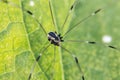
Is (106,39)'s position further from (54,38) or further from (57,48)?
(54,38)

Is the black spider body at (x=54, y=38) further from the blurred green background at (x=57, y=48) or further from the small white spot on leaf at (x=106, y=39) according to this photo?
the small white spot on leaf at (x=106, y=39)

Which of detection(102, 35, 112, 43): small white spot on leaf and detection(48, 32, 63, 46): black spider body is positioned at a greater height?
detection(48, 32, 63, 46): black spider body

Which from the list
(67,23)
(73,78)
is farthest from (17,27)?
(73,78)

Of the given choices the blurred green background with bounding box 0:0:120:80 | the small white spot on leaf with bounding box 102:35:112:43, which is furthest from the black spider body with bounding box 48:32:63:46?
Answer: the small white spot on leaf with bounding box 102:35:112:43

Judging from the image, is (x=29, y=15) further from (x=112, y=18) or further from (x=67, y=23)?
(x=112, y=18)

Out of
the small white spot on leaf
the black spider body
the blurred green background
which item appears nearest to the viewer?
the blurred green background

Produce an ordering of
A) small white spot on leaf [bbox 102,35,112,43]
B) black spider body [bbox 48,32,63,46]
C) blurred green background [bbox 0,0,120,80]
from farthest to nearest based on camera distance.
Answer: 1. black spider body [bbox 48,32,63,46]
2. small white spot on leaf [bbox 102,35,112,43]
3. blurred green background [bbox 0,0,120,80]

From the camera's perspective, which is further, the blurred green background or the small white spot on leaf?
the small white spot on leaf

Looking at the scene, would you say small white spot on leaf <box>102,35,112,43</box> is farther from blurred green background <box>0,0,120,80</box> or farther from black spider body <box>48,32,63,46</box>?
black spider body <box>48,32,63,46</box>

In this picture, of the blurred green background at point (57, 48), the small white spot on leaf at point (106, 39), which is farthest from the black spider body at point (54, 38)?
the small white spot on leaf at point (106, 39)
